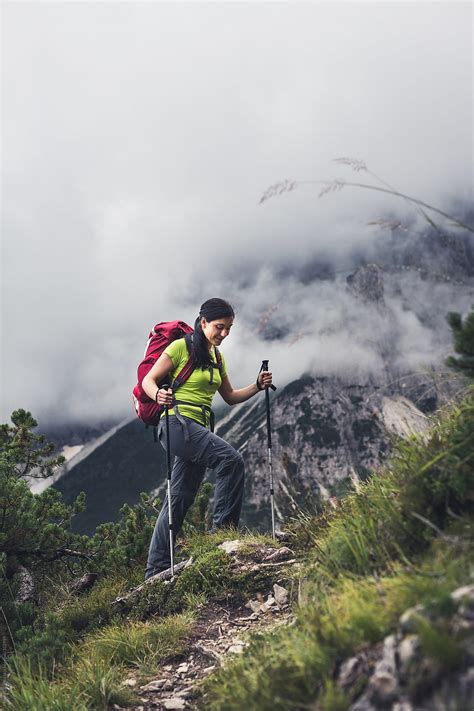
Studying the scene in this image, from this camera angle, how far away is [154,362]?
8.17 metres

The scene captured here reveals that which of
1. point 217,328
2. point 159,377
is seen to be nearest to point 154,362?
point 159,377

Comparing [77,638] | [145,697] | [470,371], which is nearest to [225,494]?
[77,638]

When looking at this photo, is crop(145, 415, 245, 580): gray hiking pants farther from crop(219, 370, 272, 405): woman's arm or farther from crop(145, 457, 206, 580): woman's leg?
crop(219, 370, 272, 405): woman's arm

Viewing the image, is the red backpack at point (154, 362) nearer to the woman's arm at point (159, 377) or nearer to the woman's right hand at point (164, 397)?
the woman's arm at point (159, 377)

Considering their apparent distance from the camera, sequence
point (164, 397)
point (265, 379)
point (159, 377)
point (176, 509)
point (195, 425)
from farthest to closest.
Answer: point (265, 379) → point (176, 509) → point (195, 425) → point (159, 377) → point (164, 397)

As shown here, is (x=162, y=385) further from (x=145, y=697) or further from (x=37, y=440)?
(x=37, y=440)

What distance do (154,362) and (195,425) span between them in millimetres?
1063

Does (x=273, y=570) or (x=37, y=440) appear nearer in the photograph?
(x=273, y=570)

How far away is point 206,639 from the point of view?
18.9 feet

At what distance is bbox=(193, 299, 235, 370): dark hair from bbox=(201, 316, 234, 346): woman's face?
0.16 feet

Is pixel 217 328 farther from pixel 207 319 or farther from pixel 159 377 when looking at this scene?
pixel 159 377

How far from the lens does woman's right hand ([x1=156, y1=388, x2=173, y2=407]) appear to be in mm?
7449

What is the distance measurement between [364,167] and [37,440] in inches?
389

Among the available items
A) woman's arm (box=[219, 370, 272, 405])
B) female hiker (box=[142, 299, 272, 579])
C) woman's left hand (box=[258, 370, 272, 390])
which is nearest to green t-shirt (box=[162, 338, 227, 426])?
female hiker (box=[142, 299, 272, 579])
